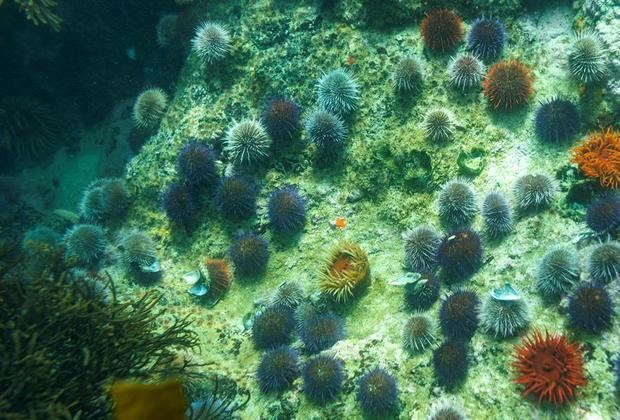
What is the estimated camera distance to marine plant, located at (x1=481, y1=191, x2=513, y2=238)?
5.45 m

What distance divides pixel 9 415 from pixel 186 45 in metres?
6.63

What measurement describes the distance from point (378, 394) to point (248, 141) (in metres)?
3.87

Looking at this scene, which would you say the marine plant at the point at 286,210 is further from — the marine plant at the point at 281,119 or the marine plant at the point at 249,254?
the marine plant at the point at 281,119

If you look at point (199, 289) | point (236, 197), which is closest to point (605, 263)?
point (236, 197)

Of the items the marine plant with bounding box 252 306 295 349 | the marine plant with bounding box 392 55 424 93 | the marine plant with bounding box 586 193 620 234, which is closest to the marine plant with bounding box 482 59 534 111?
the marine plant with bounding box 392 55 424 93

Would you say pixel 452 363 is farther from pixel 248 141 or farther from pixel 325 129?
pixel 248 141

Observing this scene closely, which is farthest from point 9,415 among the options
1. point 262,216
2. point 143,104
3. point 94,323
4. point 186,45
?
point 186,45

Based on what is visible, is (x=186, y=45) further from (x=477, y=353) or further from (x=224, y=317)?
(x=477, y=353)

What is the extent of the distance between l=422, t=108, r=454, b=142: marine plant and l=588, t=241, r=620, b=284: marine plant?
7.67 ft

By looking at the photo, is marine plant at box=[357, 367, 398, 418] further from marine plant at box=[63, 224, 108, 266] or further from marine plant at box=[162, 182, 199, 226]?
marine plant at box=[63, 224, 108, 266]

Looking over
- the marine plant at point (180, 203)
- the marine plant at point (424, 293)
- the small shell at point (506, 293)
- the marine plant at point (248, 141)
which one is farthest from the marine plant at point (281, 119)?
the small shell at point (506, 293)

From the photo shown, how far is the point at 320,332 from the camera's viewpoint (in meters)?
5.52

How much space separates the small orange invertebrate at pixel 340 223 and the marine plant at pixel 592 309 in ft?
9.95

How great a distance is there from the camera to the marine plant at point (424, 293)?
17.6 feet
